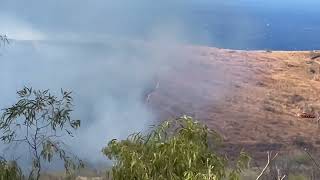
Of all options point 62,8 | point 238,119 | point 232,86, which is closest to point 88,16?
point 62,8

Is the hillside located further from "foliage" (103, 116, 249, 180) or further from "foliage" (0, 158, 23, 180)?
"foliage" (103, 116, 249, 180)

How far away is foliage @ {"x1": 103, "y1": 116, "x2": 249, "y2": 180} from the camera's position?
672 centimetres

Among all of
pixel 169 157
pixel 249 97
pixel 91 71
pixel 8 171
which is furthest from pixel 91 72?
pixel 169 157

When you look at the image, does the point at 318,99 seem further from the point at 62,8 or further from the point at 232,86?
the point at 62,8

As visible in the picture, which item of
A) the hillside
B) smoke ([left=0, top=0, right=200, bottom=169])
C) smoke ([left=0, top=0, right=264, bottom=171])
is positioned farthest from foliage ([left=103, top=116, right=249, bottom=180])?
the hillside

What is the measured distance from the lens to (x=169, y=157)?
6.78m

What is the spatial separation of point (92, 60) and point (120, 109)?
17.1 ft

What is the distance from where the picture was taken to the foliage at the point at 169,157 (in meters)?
6.72

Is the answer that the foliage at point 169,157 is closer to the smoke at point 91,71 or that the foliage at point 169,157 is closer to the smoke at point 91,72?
the smoke at point 91,72

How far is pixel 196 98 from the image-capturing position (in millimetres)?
24828

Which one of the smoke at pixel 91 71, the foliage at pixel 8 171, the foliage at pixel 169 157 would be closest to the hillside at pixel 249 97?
the smoke at pixel 91 71

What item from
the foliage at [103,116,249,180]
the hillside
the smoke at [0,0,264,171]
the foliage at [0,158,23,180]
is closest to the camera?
the foliage at [103,116,249,180]

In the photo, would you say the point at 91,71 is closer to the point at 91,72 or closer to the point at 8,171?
the point at 91,72

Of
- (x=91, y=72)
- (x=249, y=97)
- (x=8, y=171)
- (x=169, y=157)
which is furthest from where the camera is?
(x=91, y=72)
